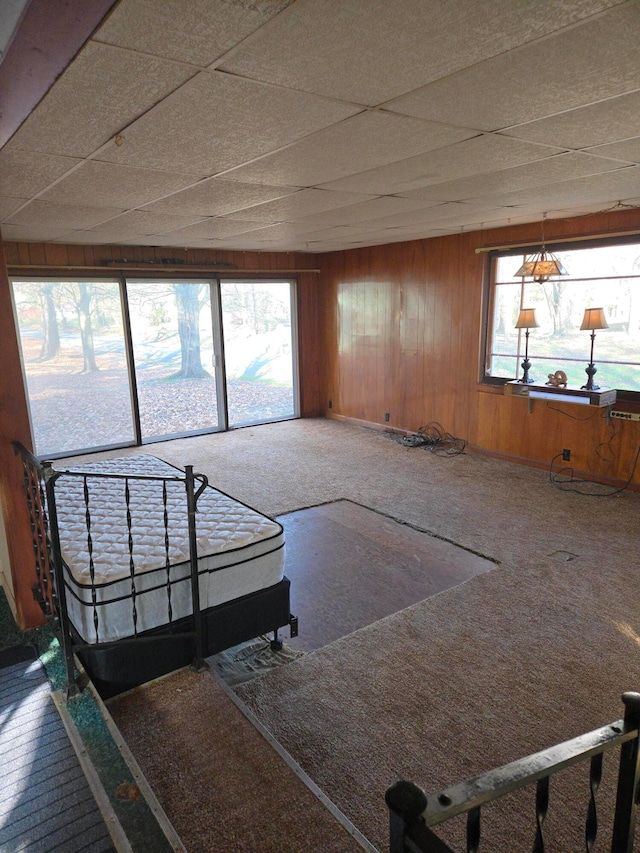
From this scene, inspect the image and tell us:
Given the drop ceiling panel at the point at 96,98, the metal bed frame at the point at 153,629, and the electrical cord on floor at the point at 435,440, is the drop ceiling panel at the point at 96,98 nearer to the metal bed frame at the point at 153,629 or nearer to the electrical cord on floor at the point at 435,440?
the metal bed frame at the point at 153,629

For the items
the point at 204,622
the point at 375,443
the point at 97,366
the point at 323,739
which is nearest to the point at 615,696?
the point at 323,739

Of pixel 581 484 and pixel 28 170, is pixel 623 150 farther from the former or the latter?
pixel 581 484

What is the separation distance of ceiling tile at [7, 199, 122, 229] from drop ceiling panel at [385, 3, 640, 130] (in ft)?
8.77

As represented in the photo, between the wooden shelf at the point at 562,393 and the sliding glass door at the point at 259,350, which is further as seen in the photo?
the sliding glass door at the point at 259,350

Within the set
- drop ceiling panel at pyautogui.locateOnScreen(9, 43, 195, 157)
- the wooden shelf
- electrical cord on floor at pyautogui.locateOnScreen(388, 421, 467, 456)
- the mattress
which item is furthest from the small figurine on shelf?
drop ceiling panel at pyautogui.locateOnScreen(9, 43, 195, 157)

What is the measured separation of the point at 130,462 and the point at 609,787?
132 inches

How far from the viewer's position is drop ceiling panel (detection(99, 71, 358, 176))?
71.3 inches

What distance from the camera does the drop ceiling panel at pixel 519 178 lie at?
9.52 feet

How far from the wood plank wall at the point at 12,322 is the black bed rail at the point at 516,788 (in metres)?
2.74

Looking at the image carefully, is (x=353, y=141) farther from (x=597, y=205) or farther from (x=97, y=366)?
(x=97, y=366)

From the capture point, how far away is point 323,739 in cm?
220

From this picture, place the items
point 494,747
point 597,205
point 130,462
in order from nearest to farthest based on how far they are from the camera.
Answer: point 494,747 → point 130,462 → point 597,205

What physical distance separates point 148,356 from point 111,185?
388 cm

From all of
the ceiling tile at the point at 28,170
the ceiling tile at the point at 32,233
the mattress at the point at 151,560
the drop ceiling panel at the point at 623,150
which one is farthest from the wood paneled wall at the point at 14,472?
the drop ceiling panel at the point at 623,150
